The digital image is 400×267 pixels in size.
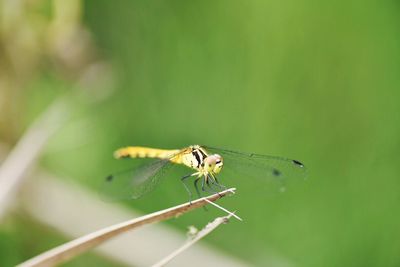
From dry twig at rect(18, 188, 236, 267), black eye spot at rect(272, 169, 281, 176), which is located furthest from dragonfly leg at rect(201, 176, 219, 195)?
dry twig at rect(18, 188, 236, 267)

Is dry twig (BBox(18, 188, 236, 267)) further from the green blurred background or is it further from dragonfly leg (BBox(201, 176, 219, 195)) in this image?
the green blurred background

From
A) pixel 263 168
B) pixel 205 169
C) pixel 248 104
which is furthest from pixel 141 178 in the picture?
pixel 248 104

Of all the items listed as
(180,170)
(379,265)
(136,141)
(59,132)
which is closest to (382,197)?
(379,265)

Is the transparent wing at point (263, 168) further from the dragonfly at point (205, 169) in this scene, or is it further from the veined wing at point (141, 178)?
the veined wing at point (141, 178)

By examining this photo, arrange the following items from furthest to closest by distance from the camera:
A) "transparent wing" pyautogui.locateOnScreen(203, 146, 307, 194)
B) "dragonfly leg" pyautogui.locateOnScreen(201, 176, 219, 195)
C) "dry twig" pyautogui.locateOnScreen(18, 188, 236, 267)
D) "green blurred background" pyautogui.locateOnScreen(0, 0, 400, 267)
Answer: "green blurred background" pyautogui.locateOnScreen(0, 0, 400, 267) < "transparent wing" pyautogui.locateOnScreen(203, 146, 307, 194) < "dragonfly leg" pyautogui.locateOnScreen(201, 176, 219, 195) < "dry twig" pyautogui.locateOnScreen(18, 188, 236, 267)

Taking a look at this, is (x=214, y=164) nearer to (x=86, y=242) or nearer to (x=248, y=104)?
(x=86, y=242)

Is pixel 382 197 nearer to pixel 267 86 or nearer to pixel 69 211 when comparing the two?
pixel 267 86
